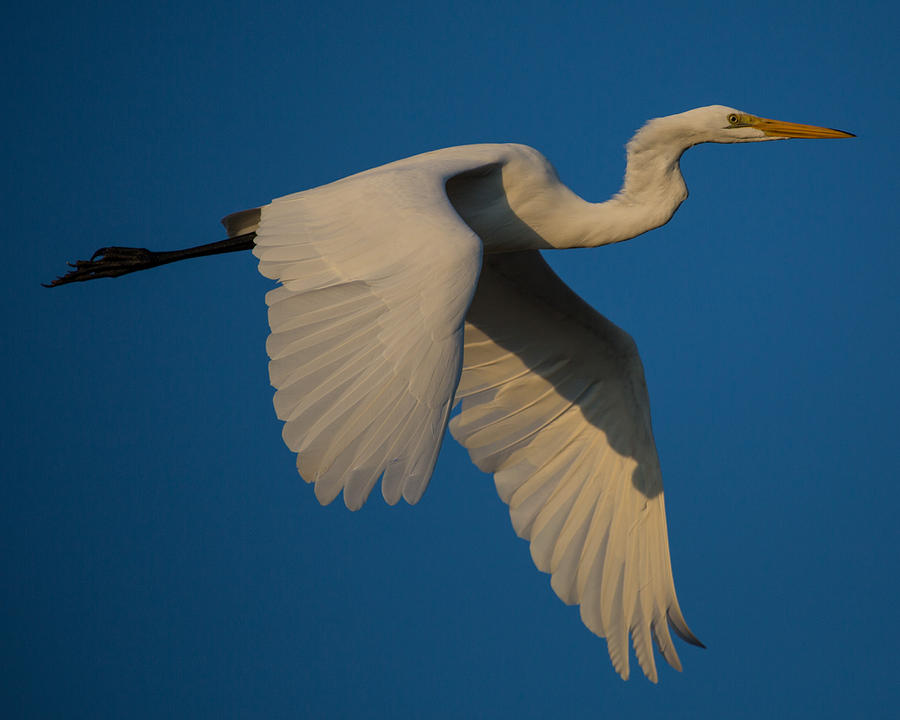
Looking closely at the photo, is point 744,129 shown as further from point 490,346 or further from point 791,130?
point 490,346

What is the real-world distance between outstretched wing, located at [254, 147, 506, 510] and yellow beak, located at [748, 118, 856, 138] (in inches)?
67.7

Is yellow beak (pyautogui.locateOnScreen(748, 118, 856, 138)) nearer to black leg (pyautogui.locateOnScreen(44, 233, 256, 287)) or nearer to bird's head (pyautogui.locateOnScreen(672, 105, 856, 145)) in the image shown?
bird's head (pyautogui.locateOnScreen(672, 105, 856, 145))

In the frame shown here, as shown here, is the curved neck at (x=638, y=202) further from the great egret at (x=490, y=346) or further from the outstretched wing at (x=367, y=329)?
the outstretched wing at (x=367, y=329)

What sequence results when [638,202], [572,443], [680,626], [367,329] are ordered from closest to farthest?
[367,329] < [638,202] < [680,626] < [572,443]

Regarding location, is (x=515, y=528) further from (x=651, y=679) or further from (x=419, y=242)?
(x=419, y=242)

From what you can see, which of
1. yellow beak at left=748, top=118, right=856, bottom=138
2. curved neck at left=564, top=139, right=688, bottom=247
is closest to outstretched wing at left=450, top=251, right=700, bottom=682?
curved neck at left=564, top=139, right=688, bottom=247

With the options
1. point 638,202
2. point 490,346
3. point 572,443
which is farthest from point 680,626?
point 638,202

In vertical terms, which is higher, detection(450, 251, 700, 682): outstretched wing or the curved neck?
the curved neck

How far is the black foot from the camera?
5871 millimetres

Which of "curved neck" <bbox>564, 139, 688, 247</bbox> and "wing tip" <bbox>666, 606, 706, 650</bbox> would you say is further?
"wing tip" <bbox>666, 606, 706, 650</bbox>

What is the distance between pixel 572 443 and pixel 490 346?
678mm

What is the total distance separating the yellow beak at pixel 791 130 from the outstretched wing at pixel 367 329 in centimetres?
172

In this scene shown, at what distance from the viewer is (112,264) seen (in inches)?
233

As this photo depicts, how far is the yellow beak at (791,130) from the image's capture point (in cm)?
525
